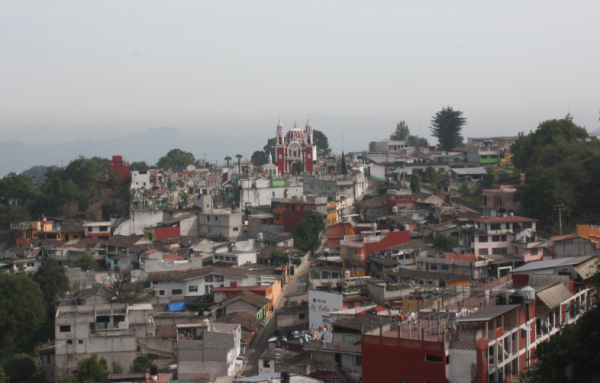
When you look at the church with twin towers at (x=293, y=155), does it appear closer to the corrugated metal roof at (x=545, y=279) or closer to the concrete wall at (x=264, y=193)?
the concrete wall at (x=264, y=193)

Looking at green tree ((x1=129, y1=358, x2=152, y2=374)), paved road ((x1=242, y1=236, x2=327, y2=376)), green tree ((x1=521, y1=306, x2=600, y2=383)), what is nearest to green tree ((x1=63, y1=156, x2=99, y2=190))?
paved road ((x1=242, y1=236, x2=327, y2=376))

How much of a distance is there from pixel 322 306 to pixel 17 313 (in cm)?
1080

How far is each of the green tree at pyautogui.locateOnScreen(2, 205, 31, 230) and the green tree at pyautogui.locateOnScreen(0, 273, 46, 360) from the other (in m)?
16.2

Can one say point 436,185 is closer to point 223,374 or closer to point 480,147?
point 480,147

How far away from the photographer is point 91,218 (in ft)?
136

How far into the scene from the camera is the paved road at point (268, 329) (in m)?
19.5

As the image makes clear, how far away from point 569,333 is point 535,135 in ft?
86.4

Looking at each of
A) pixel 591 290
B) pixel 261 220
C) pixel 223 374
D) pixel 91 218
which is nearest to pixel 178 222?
pixel 261 220

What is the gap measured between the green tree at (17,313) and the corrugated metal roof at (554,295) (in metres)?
17.6

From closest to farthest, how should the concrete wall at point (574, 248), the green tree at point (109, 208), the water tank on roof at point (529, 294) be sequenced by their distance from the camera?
the water tank on roof at point (529, 294) < the concrete wall at point (574, 248) < the green tree at point (109, 208)

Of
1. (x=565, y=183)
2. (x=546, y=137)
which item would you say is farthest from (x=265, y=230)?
(x=546, y=137)

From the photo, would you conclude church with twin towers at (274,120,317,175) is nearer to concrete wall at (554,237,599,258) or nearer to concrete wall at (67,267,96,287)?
concrete wall at (67,267,96,287)

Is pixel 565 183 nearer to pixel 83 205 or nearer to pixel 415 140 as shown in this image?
pixel 83 205

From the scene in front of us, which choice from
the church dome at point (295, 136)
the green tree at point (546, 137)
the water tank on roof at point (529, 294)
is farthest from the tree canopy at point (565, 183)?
the church dome at point (295, 136)
